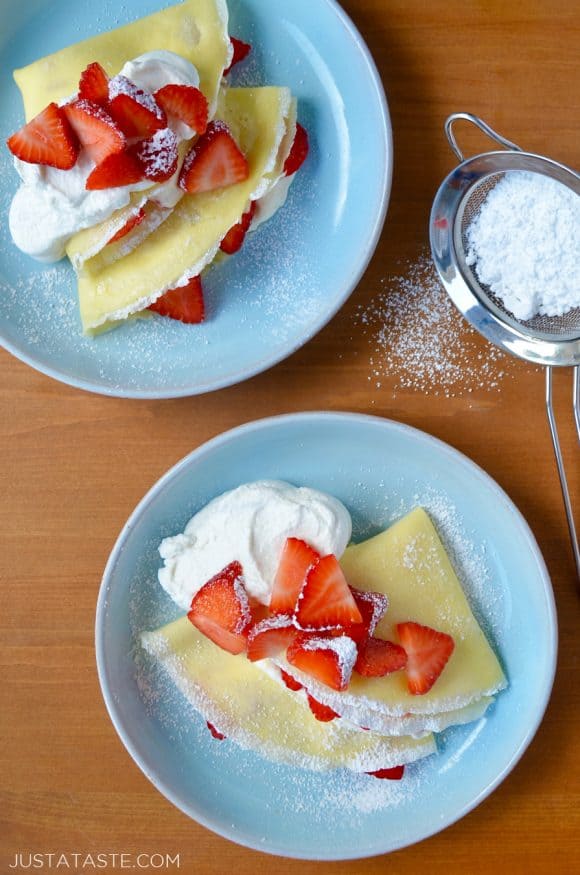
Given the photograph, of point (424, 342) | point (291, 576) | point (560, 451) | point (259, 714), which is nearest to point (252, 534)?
point (291, 576)

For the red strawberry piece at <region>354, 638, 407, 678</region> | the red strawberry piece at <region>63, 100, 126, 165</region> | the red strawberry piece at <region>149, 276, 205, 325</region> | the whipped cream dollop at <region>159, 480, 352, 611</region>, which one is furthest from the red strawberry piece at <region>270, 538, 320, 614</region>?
the red strawberry piece at <region>63, 100, 126, 165</region>

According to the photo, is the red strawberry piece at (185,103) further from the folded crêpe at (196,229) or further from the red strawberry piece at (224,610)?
the red strawberry piece at (224,610)

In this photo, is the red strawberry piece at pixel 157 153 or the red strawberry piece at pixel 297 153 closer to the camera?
the red strawberry piece at pixel 157 153

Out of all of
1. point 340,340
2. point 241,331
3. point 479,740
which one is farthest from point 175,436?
point 479,740

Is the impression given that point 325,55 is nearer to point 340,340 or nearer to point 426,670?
→ point 340,340

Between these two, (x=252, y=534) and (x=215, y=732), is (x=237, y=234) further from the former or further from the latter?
(x=215, y=732)

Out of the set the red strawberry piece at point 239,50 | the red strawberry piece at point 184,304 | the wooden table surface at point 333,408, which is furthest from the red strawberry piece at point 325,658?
the red strawberry piece at point 239,50

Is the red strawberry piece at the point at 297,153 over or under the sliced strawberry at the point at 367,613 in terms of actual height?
over
